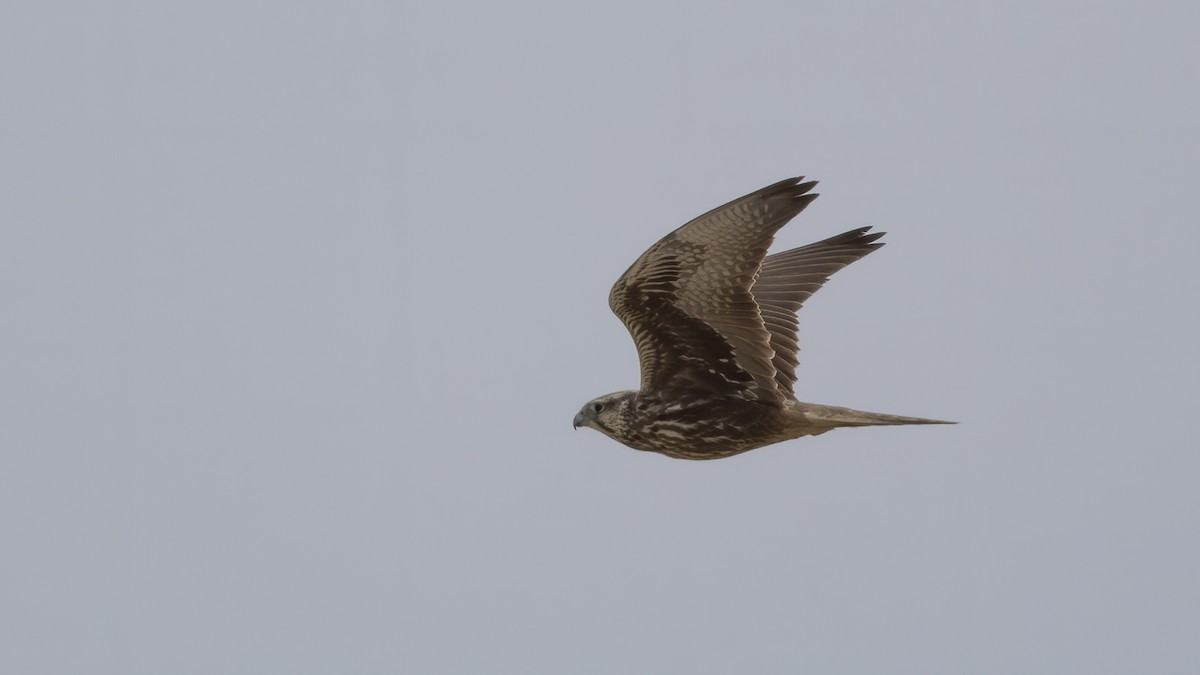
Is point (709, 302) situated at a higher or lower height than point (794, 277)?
lower

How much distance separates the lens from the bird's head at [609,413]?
12.2m

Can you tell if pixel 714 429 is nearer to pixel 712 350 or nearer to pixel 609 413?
pixel 712 350

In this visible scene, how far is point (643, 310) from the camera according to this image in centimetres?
1162

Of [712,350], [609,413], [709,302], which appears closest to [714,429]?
[712,350]

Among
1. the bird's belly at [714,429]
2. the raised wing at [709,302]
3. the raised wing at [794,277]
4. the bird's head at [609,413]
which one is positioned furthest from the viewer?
the raised wing at [794,277]

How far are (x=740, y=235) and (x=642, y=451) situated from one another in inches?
83.7

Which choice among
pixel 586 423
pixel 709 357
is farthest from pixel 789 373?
pixel 586 423

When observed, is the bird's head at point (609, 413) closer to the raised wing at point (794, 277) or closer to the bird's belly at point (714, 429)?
the bird's belly at point (714, 429)

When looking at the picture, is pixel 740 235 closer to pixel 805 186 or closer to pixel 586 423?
pixel 805 186

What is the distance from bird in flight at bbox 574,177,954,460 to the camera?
11.0 m

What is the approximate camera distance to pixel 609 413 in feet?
40.2

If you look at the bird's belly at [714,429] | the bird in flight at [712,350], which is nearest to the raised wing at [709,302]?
the bird in flight at [712,350]

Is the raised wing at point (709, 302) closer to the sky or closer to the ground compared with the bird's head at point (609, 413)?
closer to the sky

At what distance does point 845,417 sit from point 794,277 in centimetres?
232
